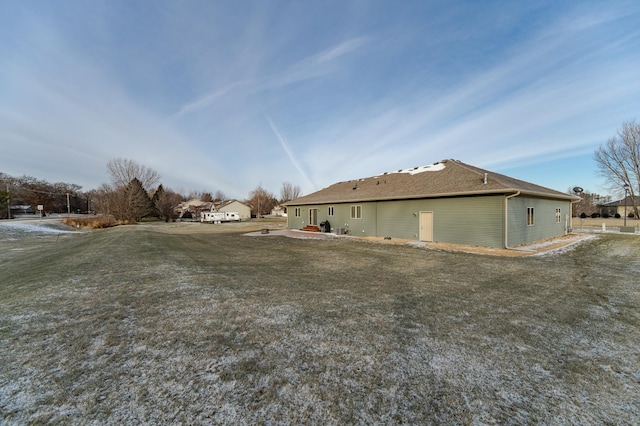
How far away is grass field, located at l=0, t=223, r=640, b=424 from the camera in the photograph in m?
2.05

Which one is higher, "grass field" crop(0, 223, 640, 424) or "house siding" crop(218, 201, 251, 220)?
"house siding" crop(218, 201, 251, 220)

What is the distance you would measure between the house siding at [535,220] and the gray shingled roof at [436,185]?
53 cm

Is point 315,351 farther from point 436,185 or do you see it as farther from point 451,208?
point 436,185

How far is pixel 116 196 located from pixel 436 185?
40328mm

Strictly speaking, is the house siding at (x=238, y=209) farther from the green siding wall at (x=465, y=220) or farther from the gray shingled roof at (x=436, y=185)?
the green siding wall at (x=465, y=220)

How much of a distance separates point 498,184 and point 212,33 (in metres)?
14.6

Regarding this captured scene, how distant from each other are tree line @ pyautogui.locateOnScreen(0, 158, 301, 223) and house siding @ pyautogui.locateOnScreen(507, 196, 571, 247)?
42.1m

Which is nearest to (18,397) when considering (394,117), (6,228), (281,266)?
(281,266)

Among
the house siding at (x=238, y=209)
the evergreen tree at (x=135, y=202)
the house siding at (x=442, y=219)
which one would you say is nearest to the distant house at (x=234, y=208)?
the house siding at (x=238, y=209)

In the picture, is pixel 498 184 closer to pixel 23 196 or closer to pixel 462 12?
pixel 462 12

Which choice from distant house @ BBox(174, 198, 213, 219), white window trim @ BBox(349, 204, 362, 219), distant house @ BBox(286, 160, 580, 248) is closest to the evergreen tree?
distant house @ BBox(174, 198, 213, 219)

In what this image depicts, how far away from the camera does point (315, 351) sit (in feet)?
9.64

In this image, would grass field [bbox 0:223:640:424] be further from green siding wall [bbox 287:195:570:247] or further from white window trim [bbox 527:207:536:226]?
white window trim [bbox 527:207:536:226]

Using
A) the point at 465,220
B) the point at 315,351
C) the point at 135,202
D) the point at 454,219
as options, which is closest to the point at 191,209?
the point at 135,202
